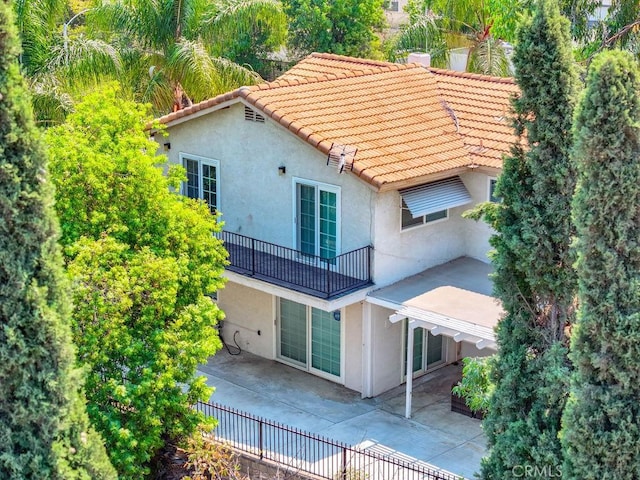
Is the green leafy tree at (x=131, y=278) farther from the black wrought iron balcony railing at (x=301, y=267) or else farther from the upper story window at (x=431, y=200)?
the upper story window at (x=431, y=200)

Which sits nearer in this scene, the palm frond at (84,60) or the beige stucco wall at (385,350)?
the beige stucco wall at (385,350)

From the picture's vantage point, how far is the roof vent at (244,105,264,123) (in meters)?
24.0

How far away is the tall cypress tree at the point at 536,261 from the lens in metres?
15.4

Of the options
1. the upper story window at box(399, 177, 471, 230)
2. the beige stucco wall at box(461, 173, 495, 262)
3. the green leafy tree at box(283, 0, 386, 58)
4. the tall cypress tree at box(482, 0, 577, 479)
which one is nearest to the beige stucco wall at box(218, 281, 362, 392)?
the upper story window at box(399, 177, 471, 230)

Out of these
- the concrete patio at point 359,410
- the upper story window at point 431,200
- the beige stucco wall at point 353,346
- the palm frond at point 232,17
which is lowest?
the concrete patio at point 359,410

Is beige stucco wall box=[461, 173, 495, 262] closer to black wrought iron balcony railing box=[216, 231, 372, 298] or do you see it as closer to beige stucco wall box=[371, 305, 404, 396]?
beige stucco wall box=[371, 305, 404, 396]

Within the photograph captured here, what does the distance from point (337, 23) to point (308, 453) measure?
79.5 ft

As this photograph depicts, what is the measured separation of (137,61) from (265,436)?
13400 mm

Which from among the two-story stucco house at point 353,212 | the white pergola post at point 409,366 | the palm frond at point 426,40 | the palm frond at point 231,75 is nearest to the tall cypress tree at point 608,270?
the two-story stucco house at point 353,212

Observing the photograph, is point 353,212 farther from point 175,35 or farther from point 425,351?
point 175,35

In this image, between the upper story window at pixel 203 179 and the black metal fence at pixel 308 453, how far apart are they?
19.0 feet

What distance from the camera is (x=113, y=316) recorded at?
17703 mm

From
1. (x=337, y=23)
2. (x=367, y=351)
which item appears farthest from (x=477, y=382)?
(x=337, y=23)

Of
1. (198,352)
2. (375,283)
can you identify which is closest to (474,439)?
(375,283)
